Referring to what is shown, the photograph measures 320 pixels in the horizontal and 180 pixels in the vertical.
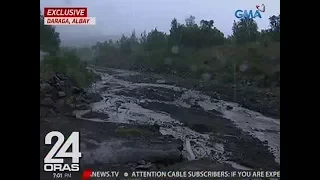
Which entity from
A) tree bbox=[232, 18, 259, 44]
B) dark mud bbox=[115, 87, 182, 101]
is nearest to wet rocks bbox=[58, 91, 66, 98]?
dark mud bbox=[115, 87, 182, 101]

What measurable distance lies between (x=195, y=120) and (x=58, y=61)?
966 mm

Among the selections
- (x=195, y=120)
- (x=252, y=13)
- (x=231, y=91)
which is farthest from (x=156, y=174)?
(x=252, y=13)

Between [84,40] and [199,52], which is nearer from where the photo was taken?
[84,40]

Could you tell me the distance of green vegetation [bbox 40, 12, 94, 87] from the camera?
2.96 metres

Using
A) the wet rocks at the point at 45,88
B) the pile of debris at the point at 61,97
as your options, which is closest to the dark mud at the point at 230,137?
the pile of debris at the point at 61,97

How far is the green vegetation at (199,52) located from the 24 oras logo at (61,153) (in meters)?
0.53

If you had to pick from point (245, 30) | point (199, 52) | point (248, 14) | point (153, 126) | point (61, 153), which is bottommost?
point (61, 153)

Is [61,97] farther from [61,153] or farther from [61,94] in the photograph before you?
[61,153]

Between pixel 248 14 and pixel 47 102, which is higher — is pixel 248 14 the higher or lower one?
the higher one

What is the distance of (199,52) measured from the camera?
306cm

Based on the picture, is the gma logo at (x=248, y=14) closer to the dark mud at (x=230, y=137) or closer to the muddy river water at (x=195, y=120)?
the muddy river water at (x=195, y=120)

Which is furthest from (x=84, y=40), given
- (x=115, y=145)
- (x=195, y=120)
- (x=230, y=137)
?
(x=230, y=137)

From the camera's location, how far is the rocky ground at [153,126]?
2990 millimetres
